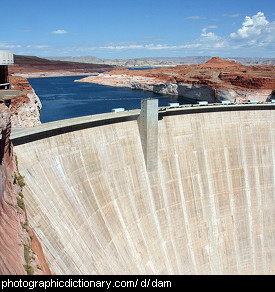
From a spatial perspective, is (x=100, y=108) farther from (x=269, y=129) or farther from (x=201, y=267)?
(x=201, y=267)

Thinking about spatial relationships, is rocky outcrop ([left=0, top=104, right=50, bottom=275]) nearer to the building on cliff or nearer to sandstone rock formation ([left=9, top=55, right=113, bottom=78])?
the building on cliff

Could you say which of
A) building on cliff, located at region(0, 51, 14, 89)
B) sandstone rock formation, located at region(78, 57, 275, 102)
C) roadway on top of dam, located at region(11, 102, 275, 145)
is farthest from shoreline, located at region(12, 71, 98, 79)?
roadway on top of dam, located at region(11, 102, 275, 145)

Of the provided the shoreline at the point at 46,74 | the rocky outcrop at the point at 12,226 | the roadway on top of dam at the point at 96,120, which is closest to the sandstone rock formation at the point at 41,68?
the shoreline at the point at 46,74

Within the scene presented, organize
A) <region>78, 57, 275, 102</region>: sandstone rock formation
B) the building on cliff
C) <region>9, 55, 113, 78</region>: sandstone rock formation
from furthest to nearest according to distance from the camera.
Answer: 1. <region>9, 55, 113, 78</region>: sandstone rock formation
2. <region>78, 57, 275, 102</region>: sandstone rock formation
3. the building on cliff

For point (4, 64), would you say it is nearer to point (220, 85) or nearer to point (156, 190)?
point (156, 190)

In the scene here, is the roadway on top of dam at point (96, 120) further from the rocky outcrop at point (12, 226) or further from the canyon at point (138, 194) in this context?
the rocky outcrop at point (12, 226)

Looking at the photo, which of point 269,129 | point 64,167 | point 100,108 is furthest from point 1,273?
point 100,108

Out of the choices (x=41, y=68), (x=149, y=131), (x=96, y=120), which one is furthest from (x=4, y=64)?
(x=41, y=68)
